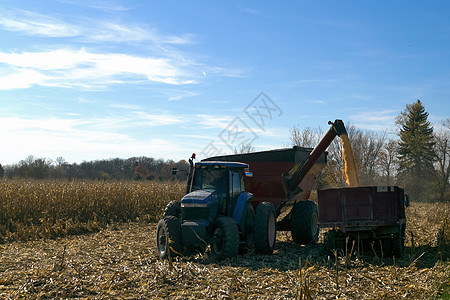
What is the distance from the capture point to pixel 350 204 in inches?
372

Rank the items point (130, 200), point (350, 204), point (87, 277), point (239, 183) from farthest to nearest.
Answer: point (130, 200) < point (239, 183) < point (350, 204) < point (87, 277)

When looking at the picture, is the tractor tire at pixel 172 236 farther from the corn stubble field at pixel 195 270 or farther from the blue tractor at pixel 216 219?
the corn stubble field at pixel 195 270

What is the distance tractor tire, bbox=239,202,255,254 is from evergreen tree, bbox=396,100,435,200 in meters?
39.1

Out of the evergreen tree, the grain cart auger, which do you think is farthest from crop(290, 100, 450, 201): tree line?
the grain cart auger

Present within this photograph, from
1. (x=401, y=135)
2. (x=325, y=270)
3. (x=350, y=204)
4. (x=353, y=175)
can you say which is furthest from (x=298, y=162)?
(x=401, y=135)

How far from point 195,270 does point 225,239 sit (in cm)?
92

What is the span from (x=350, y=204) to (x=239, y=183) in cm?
265

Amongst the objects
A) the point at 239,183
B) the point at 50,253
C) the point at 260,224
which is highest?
the point at 239,183

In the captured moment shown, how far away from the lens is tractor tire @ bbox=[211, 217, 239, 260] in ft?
28.8

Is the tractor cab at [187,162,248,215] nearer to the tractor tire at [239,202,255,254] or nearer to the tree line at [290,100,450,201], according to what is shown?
the tractor tire at [239,202,255,254]

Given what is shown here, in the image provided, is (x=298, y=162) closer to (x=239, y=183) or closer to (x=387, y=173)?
(x=239, y=183)

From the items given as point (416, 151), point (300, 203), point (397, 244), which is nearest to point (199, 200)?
point (300, 203)

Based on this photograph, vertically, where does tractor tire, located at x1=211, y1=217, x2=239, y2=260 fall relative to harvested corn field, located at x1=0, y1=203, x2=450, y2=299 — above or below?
above

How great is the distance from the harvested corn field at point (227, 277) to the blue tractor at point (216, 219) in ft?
1.11
